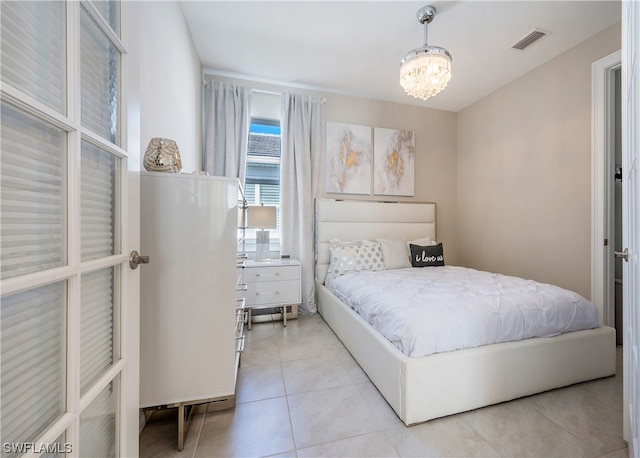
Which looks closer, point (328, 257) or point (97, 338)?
point (97, 338)

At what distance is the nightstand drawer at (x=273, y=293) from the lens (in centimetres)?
273

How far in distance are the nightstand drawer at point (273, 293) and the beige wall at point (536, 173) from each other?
2615 millimetres

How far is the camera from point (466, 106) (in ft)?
12.3

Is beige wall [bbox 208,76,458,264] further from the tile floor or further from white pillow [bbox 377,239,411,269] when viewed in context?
the tile floor

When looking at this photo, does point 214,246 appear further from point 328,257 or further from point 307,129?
point 307,129

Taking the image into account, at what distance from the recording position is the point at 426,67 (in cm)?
204

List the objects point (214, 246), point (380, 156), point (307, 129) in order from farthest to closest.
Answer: point (380, 156) → point (307, 129) → point (214, 246)

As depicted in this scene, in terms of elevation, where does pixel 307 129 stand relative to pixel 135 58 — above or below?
above

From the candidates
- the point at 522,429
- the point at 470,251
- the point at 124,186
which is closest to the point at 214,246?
the point at 124,186

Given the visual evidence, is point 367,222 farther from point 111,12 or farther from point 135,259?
point 111,12

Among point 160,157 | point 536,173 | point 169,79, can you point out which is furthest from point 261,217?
point 536,173

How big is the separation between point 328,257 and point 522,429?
222 centimetres

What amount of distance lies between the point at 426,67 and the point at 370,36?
74 centimetres

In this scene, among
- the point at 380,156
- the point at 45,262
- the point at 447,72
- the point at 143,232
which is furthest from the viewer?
the point at 380,156
